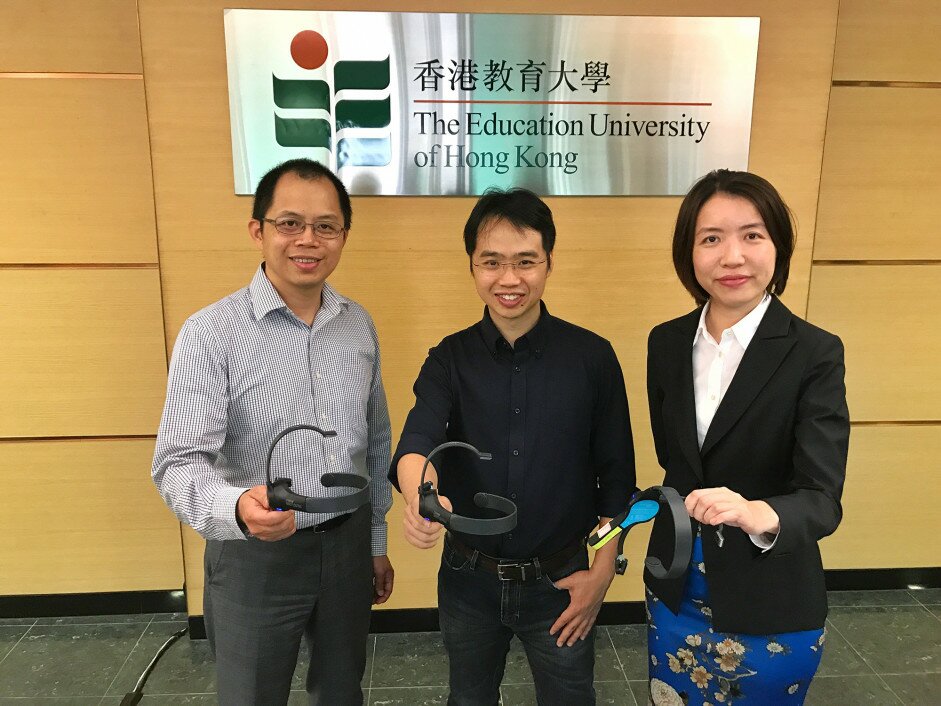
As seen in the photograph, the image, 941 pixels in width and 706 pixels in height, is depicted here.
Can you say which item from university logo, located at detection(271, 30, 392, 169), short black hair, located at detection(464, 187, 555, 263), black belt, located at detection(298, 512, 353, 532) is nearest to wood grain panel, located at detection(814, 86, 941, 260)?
short black hair, located at detection(464, 187, 555, 263)

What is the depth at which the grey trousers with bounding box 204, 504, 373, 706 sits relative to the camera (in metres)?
1.62

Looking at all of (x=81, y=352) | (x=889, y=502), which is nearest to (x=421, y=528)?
(x=81, y=352)

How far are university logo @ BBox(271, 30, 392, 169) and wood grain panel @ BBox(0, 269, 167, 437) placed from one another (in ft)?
3.19

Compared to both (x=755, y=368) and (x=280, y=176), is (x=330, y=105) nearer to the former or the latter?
(x=280, y=176)

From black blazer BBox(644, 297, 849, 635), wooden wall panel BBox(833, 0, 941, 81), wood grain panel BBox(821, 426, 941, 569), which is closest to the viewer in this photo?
black blazer BBox(644, 297, 849, 635)

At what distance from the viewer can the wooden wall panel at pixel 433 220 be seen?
235cm

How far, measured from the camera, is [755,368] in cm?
136

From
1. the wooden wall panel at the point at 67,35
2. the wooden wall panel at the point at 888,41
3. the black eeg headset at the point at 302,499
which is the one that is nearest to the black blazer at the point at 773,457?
the black eeg headset at the point at 302,499

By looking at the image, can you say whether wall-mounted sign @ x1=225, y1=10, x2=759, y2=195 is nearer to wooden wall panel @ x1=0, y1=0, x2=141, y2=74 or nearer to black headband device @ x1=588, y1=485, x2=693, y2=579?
wooden wall panel @ x1=0, y1=0, x2=141, y2=74

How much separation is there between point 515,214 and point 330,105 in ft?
3.95

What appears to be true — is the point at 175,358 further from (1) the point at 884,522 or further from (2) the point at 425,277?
(1) the point at 884,522

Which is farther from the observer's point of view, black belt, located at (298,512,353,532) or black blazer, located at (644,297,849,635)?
black belt, located at (298,512,353,532)

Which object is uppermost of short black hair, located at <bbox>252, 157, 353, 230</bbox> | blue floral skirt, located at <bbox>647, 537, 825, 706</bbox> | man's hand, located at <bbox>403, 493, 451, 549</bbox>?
short black hair, located at <bbox>252, 157, 353, 230</bbox>

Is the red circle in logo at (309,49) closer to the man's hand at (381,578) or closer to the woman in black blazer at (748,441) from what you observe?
the woman in black blazer at (748,441)
